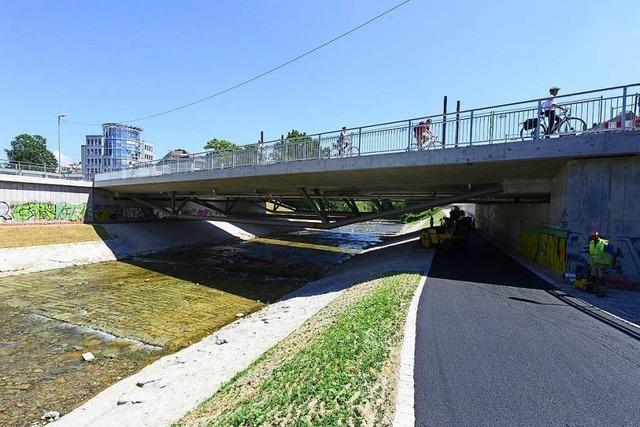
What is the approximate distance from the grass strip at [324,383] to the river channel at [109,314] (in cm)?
432

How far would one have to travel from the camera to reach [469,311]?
913 cm

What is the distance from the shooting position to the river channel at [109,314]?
28.7ft

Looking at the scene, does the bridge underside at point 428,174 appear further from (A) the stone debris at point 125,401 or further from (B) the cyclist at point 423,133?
(A) the stone debris at point 125,401

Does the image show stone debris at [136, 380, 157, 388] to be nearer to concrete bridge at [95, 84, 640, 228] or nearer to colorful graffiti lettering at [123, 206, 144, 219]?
concrete bridge at [95, 84, 640, 228]

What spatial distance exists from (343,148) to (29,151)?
106 metres

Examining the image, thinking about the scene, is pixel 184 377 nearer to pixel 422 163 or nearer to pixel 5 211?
pixel 422 163

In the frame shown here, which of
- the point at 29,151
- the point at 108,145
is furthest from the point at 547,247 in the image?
the point at 108,145

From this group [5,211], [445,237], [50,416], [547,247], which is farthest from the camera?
[5,211]

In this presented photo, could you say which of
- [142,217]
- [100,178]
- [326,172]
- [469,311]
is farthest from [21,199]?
[469,311]

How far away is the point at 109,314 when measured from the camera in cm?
1445

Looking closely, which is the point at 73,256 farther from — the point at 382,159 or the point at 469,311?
the point at 469,311

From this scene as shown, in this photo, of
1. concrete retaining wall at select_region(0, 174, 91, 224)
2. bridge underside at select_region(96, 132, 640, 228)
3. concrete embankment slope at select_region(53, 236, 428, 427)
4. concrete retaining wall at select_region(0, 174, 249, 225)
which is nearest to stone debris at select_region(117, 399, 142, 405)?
concrete embankment slope at select_region(53, 236, 428, 427)

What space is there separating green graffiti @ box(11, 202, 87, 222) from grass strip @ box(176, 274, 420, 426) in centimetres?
3215

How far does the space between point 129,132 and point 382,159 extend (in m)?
159
